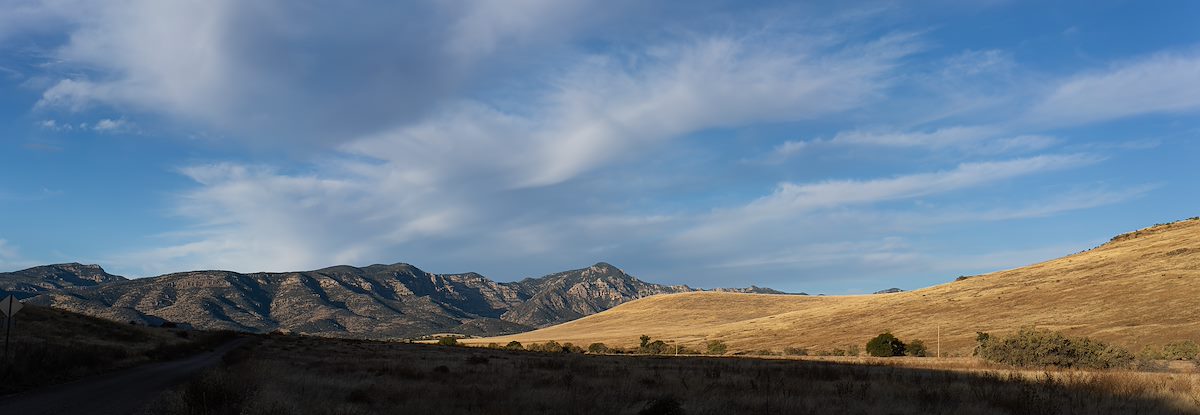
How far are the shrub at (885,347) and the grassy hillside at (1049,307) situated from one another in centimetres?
463

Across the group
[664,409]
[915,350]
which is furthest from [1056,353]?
[915,350]

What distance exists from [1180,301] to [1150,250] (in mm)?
35086

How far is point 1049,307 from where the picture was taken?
73125 mm

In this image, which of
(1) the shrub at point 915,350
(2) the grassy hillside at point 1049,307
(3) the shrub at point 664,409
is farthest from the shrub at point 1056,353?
(1) the shrub at point 915,350

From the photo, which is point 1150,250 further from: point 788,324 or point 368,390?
point 368,390

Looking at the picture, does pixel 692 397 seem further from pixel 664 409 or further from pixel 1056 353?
pixel 1056 353

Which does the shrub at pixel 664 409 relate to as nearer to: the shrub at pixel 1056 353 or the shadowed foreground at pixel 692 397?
the shadowed foreground at pixel 692 397

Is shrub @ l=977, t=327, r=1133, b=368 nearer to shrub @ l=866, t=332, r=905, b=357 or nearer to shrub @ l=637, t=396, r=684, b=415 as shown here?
shrub @ l=637, t=396, r=684, b=415

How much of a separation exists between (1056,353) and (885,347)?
1281 inches

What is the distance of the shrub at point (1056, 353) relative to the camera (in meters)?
25.4

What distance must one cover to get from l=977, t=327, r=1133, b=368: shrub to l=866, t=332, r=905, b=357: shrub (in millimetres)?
28802

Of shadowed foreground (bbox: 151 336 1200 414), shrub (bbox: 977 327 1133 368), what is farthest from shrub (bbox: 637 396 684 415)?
shrub (bbox: 977 327 1133 368)

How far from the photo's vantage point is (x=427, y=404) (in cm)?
1334

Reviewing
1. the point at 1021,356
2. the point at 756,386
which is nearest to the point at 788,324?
the point at 1021,356
